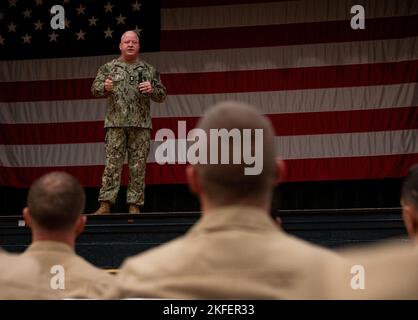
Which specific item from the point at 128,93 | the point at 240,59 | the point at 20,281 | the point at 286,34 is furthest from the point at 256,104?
the point at 20,281

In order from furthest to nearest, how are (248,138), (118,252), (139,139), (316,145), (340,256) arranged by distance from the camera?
1. (316,145)
2. (139,139)
3. (118,252)
4. (248,138)
5. (340,256)

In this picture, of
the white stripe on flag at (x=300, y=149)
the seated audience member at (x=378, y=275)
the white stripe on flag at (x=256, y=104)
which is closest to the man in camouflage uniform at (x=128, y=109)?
the white stripe on flag at (x=300, y=149)

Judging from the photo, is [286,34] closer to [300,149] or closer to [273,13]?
[273,13]

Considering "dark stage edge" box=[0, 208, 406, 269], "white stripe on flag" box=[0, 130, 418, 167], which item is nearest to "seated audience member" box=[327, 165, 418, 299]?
"dark stage edge" box=[0, 208, 406, 269]

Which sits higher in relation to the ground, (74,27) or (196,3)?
(196,3)

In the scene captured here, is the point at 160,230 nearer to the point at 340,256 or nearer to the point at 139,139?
the point at 139,139

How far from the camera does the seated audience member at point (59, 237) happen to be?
171cm

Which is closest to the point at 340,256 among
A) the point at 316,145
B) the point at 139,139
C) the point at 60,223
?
the point at 60,223

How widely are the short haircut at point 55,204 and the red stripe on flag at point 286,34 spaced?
20.8 feet

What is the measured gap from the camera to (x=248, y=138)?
4.60ft

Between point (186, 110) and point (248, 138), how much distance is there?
681cm

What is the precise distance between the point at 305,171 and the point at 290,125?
1.50 feet

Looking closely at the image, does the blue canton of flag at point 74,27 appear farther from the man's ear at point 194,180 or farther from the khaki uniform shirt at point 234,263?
the khaki uniform shirt at point 234,263

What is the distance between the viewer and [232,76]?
8.05m
